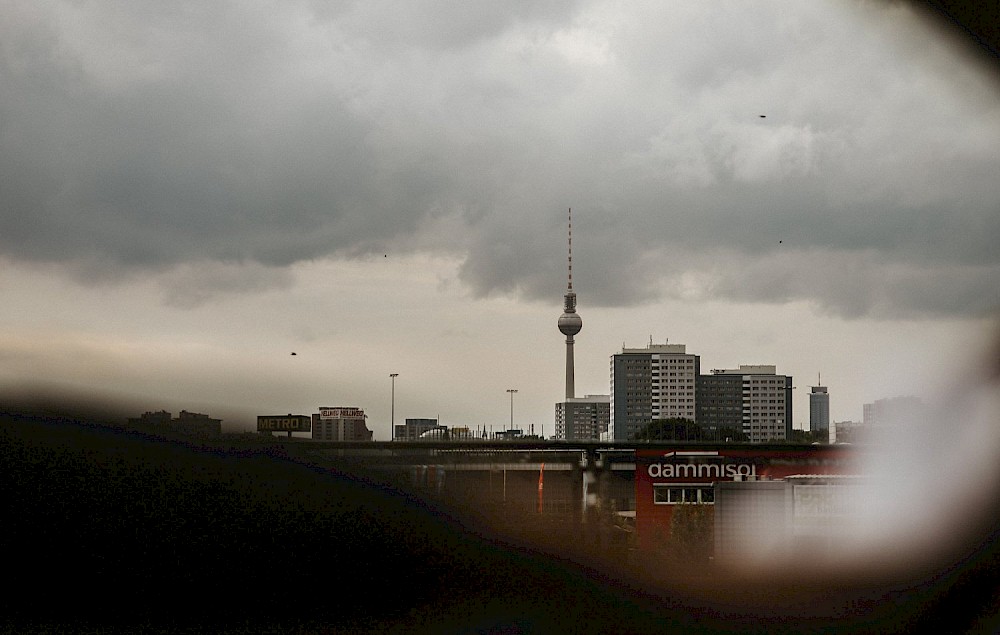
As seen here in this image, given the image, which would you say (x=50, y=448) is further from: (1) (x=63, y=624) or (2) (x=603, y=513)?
(2) (x=603, y=513)

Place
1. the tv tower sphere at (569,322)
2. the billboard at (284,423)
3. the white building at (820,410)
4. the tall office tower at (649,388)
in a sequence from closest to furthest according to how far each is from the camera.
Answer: the billboard at (284,423) < the white building at (820,410) < the tv tower sphere at (569,322) < the tall office tower at (649,388)

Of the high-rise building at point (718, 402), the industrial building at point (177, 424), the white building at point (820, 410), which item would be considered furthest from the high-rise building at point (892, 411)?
the high-rise building at point (718, 402)

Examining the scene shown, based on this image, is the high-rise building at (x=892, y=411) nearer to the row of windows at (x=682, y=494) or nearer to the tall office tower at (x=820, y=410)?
the tall office tower at (x=820, y=410)

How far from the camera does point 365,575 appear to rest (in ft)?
6.64

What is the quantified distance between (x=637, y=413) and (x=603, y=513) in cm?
3555

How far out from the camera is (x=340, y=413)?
2.82 meters

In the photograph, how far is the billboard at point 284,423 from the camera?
2266 millimetres

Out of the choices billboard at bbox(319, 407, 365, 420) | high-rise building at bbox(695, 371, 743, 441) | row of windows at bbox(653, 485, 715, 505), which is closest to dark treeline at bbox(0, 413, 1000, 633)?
billboard at bbox(319, 407, 365, 420)

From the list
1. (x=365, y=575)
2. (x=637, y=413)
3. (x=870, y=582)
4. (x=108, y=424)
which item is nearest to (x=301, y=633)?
(x=365, y=575)

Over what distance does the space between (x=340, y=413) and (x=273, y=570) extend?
851 mm

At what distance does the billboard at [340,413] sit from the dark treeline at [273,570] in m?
0.54

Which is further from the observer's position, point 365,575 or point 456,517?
point 456,517

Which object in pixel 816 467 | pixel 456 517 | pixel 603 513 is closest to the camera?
pixel 456 517

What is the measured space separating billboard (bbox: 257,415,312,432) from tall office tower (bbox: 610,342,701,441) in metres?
24.1
